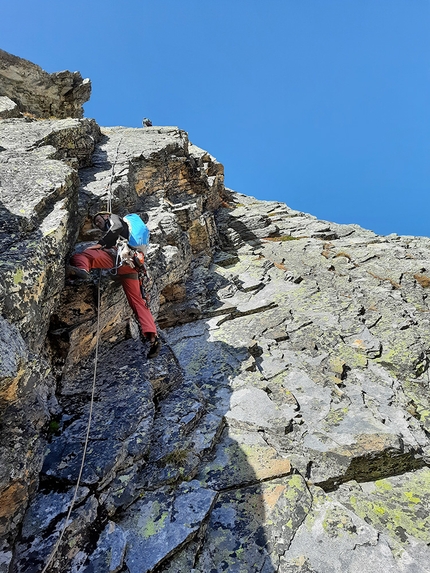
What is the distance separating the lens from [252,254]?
21750 mm

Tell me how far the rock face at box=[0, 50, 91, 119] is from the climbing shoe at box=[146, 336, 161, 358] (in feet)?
82.8

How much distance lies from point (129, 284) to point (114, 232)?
5.33 feet

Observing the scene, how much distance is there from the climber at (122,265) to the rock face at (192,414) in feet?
1.71

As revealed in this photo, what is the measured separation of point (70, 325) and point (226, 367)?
16.9 ft

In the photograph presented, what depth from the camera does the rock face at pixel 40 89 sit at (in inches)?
1062

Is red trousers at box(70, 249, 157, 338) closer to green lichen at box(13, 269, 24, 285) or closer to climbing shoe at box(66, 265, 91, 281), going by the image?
climbing shoe at box(66, 265, 91, 281)

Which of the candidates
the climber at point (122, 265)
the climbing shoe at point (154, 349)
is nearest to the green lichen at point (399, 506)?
the climbing shoe at point (154, 349)

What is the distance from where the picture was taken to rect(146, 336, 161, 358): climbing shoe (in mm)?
9883

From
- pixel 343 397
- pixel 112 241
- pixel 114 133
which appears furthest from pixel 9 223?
pixel 114 133

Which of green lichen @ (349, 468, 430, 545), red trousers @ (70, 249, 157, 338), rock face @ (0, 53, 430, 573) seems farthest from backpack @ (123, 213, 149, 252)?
green lichen @ (349, 468, 430, 545)

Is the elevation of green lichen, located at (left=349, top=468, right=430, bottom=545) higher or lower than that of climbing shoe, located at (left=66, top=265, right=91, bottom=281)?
lower

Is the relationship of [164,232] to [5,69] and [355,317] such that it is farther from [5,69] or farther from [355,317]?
[5,69]

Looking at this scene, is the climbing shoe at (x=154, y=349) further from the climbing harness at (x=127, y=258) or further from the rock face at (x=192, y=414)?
the climbing harness at (x=127, y=258)

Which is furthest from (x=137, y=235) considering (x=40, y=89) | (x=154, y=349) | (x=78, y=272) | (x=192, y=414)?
(x=40, y=89)
